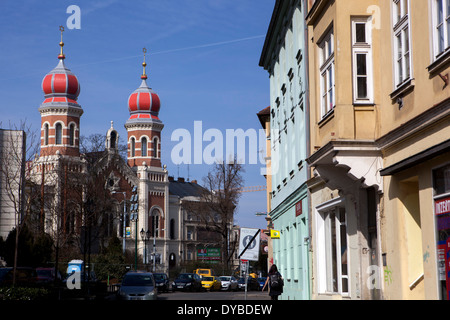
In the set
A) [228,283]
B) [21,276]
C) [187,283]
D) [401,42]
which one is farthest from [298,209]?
[228,283]

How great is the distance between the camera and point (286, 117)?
27.6 meters

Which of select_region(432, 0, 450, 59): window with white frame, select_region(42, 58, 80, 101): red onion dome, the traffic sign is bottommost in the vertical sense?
the traffic sign

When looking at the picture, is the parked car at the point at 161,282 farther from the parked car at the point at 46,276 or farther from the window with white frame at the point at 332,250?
the window with white frame at the point at 332,250

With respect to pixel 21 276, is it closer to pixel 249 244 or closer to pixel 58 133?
pixel 249 244

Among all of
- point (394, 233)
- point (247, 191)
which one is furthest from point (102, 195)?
point (247, 191)

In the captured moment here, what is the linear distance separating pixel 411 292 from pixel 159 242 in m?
104

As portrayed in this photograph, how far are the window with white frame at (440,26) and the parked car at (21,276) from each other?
21.7m

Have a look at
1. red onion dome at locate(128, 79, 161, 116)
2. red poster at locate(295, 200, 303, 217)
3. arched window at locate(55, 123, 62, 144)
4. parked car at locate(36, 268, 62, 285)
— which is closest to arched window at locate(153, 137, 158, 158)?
red onion dome at locate(128, 79, 161, 116)

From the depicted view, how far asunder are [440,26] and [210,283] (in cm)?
5066

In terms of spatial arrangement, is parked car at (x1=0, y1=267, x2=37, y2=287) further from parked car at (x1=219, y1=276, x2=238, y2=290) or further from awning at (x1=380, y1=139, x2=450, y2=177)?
parked car at (x1=219, y1=276, x2=238, y2=290)

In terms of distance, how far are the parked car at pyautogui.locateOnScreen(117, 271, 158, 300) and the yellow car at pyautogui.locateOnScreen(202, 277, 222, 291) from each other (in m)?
28.5

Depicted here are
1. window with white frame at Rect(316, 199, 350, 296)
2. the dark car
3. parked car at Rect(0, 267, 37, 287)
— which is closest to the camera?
window with white frame at Rect(316, 199, 350, 296)

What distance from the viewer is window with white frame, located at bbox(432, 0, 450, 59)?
36.3ft
